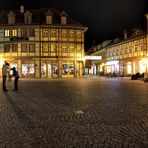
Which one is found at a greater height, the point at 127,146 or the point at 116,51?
the point at 116,51

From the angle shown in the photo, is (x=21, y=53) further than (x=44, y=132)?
Yes

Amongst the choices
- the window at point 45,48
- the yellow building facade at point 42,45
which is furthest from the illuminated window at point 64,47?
the window at point 45,48

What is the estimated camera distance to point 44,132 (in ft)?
19.5

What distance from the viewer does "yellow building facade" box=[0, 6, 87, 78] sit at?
155ft

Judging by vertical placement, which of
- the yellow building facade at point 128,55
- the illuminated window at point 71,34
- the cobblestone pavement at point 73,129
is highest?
the illuminated window at point 71,34

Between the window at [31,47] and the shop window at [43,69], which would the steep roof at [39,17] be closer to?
the window at [31,47]

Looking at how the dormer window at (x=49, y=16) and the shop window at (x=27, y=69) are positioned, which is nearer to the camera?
Answer: the shop window at (x=27, y=69)

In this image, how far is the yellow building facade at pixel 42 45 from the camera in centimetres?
4709

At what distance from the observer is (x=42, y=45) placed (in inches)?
1865

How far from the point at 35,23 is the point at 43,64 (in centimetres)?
681

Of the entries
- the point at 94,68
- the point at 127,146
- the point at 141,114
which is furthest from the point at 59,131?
the point at 94,68

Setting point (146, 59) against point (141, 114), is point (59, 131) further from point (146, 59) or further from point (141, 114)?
point (146, 59)

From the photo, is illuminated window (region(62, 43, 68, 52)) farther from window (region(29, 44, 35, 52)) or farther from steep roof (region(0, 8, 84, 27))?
window (region(29, 44, 35, 52))

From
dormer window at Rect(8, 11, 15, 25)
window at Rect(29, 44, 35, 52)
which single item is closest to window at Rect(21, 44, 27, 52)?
window at Rect(29, 44, 35, 52)
